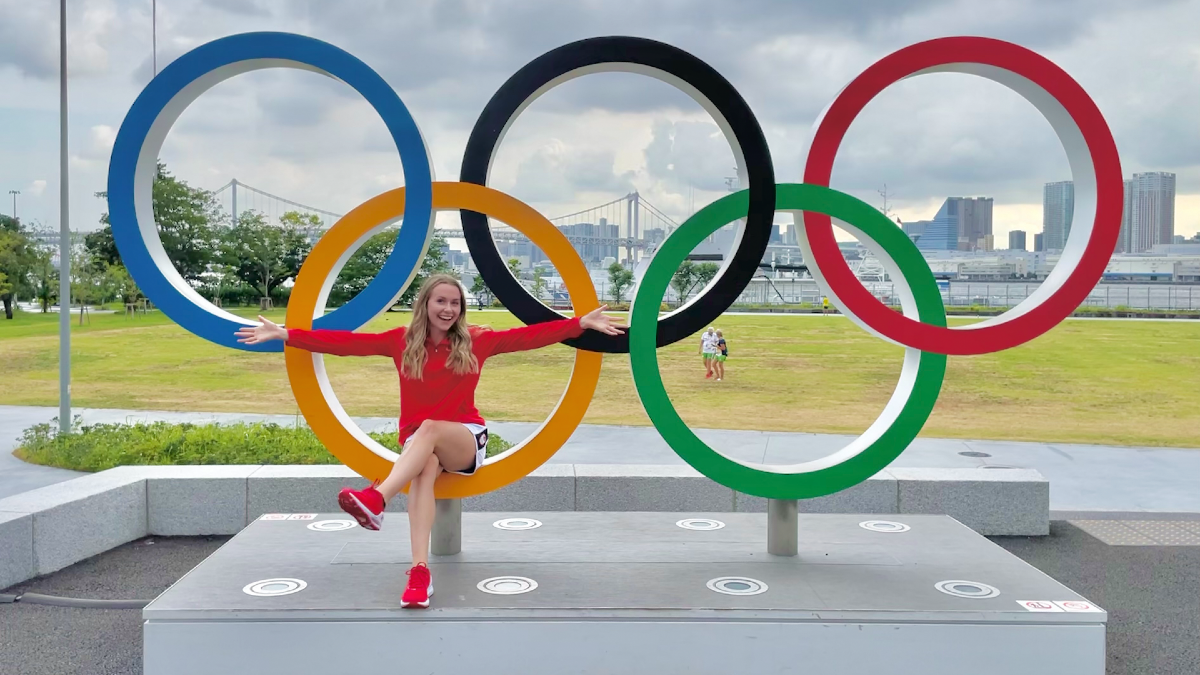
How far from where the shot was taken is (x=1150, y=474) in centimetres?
1142


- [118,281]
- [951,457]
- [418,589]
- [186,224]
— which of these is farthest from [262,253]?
[418,589]

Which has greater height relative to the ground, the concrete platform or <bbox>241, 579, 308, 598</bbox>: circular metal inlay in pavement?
<bbox>241, 579, 308, 598</bbox>: circular metal inlay in pavement

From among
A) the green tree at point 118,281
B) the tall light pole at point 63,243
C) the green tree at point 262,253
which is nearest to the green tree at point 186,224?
the green tree at point 262,253

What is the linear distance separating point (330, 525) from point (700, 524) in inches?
87.6

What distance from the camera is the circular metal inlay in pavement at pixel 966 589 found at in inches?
175

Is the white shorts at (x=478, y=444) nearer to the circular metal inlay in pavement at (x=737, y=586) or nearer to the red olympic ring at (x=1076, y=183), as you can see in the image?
the circular metal inlay in pavement at (x=737, y=586)

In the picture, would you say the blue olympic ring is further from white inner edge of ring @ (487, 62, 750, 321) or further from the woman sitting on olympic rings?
white inner edge of ring @ (487, 62, 750, 321)

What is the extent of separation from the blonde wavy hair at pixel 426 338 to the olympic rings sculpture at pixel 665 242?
320 mm

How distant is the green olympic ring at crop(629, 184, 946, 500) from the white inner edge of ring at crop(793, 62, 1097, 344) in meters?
0.15

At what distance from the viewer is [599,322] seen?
4816 millimetres

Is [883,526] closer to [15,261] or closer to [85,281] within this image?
[15,261]

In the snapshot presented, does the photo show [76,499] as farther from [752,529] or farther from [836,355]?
[836,355]

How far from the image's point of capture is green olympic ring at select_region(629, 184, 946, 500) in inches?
195

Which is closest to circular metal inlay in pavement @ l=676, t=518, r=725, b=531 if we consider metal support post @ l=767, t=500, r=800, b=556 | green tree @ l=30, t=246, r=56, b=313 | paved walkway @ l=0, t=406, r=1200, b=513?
metal support post @ l=767, t=500, r=800, b=556
